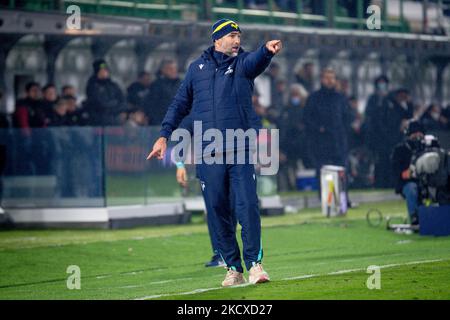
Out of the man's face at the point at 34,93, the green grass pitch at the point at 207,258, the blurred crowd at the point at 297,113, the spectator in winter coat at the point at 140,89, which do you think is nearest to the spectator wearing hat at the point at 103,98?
the blurred crowd at the point at 297,113

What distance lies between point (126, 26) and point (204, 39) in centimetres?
210

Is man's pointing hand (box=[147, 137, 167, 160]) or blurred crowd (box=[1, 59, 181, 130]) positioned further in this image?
blurred crowd (box=[1, 59, 181, 130])

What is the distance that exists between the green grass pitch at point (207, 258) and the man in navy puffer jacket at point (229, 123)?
0.39 metres

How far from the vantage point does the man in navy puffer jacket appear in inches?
473

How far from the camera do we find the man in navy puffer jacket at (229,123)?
12008 millimetres

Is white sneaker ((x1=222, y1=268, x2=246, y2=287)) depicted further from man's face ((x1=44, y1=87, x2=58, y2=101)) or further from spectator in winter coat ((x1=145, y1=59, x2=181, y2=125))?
spectator in winter coat ((x1=145, y1=59, x2=181, y2=125))

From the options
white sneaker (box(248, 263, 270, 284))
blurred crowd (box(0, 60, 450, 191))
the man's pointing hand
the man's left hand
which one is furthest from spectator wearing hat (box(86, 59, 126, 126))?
the man's left hand

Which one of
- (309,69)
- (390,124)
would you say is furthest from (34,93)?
(390,124)

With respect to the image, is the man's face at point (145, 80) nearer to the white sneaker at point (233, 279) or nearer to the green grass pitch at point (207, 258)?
the green grass pitch at point (207, 258)

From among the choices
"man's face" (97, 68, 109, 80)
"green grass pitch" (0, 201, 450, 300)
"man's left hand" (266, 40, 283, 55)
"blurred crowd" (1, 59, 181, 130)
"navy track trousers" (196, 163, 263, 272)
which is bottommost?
"green grass pitch" (0, 201, 450, 300)

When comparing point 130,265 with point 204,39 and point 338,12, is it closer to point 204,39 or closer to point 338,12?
point 204,39

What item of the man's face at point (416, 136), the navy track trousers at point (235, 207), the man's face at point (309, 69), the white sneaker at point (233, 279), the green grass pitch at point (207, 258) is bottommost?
the green grass pitch at point (207, 258)

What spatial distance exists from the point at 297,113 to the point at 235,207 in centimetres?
1631
